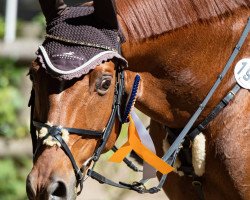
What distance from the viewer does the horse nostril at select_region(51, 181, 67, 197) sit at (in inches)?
137

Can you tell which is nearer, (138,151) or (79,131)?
(79,131)

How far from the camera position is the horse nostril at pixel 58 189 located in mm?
3479

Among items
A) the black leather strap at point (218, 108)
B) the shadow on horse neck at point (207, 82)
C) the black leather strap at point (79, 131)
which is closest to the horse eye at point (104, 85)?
the black leather strap at point (79, 131)

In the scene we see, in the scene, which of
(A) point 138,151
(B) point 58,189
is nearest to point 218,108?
(A) point 138,151

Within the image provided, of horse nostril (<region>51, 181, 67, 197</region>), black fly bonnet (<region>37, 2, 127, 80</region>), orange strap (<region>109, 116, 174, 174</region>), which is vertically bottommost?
orange strap (<region>109, 116, 174, 174</region>)

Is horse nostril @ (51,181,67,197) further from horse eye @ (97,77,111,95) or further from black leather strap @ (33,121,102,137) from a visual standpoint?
horse eye @ (97,77,111,95)

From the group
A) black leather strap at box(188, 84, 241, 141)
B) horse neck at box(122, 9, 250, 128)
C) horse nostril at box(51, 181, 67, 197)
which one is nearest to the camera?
horse nostril at box(51, 181, 67, 197)

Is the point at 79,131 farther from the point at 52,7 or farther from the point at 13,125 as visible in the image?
the point at 13,125

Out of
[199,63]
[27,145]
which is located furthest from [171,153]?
[27,145]

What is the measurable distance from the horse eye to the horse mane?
283 mm

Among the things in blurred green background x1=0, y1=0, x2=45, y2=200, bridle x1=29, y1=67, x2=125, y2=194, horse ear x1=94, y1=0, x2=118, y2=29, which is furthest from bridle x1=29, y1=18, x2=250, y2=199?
blurred green background x1=0, y1=0, x2=45, y2=200

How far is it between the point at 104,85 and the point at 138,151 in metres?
0.66

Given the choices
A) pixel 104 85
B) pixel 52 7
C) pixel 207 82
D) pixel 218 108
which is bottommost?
pixel 218 108

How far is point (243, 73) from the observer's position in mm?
4000
